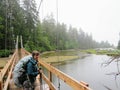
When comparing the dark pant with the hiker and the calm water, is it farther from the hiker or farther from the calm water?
the calm water

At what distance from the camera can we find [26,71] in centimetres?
521

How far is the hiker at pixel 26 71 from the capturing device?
5.03 m

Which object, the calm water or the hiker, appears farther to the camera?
the calm water

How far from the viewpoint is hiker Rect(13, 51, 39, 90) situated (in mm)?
5031

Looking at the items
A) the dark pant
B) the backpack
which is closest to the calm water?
the dark pant

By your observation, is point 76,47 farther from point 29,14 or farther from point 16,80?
point 16,80

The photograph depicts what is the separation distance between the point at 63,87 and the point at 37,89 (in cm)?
971

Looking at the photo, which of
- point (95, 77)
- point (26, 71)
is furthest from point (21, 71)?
point (95, 77)

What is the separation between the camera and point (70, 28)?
10919 centimetres

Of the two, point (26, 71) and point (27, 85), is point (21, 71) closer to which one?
point (26, 71)

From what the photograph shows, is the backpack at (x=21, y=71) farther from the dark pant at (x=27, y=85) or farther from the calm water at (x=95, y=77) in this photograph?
the calm water at (x=95, y=77)

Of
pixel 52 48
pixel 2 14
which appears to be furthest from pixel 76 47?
pixel 2 14

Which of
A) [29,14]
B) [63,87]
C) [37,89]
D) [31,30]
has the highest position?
[29,14]

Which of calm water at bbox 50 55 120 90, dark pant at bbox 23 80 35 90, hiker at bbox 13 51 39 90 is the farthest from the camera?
calm water at bbox 50 55 120 90
